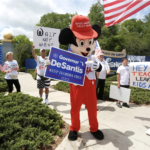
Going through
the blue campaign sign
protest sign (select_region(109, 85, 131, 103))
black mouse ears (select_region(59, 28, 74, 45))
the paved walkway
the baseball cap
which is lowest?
the paved walkway

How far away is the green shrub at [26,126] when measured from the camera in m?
1.96

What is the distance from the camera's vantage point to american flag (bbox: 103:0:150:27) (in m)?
2.88

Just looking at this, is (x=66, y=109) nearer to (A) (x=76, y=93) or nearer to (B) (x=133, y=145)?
(A) (x=76, y=93)

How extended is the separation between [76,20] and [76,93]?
1.31 metres

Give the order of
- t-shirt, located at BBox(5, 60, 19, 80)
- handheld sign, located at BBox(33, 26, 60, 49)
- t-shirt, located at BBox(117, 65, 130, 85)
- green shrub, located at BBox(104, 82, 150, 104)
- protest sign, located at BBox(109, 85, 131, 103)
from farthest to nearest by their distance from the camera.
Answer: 1. green shrub, located at BBox(104, 82, 150, 104)
2. t-shirt, located at BBox(5, 60, 19, 80)
3. t-shirt, located at BBox(117, 65, 130, 85)
4. handheld sign, located at BBox(33, 26, 60, 49)
5. protest sign, located at BBox(109, 85, 131, 103)

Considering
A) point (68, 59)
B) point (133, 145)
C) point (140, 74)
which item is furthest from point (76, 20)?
point (133, 145)

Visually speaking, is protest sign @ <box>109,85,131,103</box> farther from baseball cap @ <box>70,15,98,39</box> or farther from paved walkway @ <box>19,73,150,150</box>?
baseball cap @ <box>70,15,98,39</box>

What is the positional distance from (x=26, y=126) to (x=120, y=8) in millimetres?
3344

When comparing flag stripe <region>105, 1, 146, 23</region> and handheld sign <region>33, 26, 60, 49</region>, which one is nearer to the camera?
flag stripe <region>105, 1, 146, 23</region>

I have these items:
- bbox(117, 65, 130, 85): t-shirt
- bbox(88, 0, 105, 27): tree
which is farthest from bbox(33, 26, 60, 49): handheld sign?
bbox(88, 0, 105, 27): tree

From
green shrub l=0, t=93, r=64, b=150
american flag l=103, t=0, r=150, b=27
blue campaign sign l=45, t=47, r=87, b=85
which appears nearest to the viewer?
green shrub l=0, t=93, r=64, b=150

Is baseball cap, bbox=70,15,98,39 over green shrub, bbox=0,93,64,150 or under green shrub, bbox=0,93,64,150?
over

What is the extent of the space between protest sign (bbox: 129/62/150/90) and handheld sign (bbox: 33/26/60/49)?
8.35 feet

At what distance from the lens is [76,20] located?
235 cm
